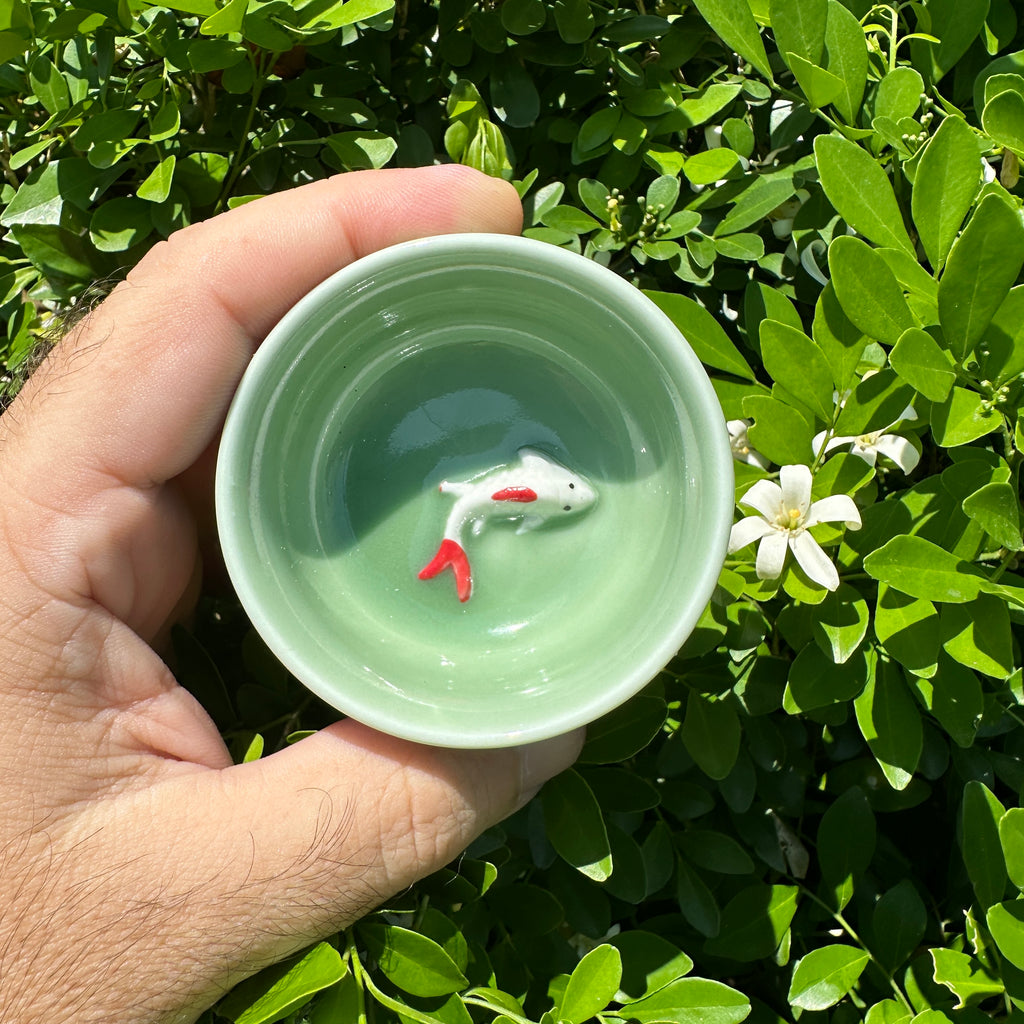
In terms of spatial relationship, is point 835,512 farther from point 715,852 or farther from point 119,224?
point 119,224

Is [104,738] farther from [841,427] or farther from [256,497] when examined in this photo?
[841,427]

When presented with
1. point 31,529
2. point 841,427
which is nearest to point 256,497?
point 31,529

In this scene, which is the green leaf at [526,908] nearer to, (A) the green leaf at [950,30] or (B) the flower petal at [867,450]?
(B) the flower petal at [867,450]

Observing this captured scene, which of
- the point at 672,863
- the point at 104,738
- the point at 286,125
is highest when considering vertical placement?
the point at 286,125

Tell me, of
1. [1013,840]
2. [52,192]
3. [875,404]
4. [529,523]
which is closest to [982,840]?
[1013,840]

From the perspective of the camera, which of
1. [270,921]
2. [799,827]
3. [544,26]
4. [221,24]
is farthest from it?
[799,827]

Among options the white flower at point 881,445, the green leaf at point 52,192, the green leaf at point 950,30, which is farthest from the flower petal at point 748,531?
the green leaf at point 52,192

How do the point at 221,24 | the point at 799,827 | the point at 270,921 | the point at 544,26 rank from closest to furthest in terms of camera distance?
the point at 221,24
the point at 270,921
the point at 544,26
the point at 799,827
